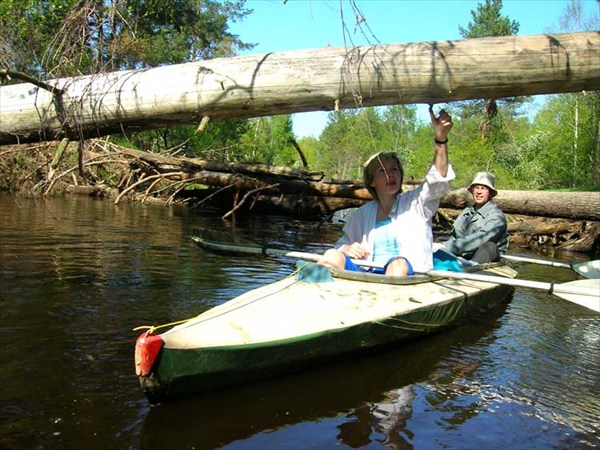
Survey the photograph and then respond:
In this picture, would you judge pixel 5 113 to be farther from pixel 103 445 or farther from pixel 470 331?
pixel 470 331

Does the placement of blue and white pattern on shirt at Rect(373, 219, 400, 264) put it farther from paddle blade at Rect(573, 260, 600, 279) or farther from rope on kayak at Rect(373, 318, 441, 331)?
paddle blade at Rect(573, 260, 600, 279)

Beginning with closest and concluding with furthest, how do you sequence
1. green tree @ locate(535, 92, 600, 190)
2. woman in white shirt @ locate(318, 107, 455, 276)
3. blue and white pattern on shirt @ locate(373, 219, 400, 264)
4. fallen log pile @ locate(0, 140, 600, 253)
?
woman in white shirt @ locate(318, 107, 455, 276) < blue and white pattern on shirt @ locate(373, 219, 400, 264) < fallen log pile @ locate(0, 140, 600, 253) < green tree @ locate(535, 92, 600, 190)

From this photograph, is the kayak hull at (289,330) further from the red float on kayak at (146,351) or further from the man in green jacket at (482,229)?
the man in green jacket at (482,229)

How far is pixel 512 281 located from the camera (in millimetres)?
4465

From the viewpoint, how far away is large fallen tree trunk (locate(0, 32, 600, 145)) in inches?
126

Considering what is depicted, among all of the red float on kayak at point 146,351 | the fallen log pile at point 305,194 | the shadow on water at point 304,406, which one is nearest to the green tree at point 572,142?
the fallen log pile at point 305,194

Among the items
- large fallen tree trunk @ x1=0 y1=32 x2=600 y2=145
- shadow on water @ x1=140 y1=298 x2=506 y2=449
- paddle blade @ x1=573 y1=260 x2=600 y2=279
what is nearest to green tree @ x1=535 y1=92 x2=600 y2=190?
paddle blade @ x1=573 y1=260 x2=600 y2=279

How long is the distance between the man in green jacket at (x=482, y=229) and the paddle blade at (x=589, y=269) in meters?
0.87

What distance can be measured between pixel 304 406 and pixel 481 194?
4.38m

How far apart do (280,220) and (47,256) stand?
27.9ft

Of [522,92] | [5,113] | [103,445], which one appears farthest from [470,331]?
[5,113]

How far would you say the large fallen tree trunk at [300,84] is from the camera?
10.5 ft

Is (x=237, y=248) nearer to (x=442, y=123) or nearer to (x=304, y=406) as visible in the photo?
(x=442, y=123)

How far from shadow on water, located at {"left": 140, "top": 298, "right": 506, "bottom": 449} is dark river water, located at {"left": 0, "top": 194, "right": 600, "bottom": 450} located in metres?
0.01
